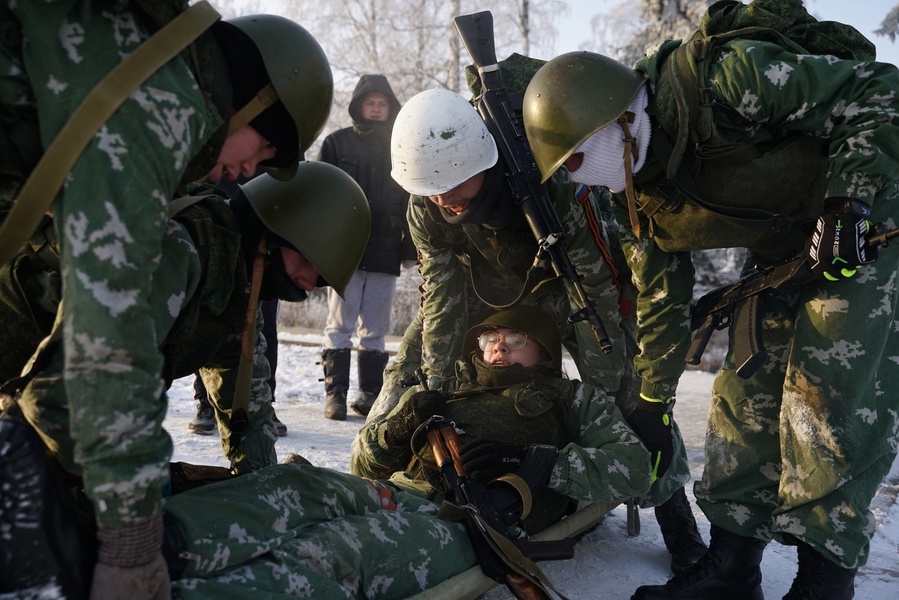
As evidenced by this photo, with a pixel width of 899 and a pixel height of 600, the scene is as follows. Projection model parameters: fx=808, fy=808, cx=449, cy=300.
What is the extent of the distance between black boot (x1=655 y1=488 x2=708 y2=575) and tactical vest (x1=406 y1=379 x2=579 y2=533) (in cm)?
54

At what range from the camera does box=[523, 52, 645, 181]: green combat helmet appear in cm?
270

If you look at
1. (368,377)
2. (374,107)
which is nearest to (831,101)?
(368,377)

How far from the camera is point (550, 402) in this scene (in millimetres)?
3219

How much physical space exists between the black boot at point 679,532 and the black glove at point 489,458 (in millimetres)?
869

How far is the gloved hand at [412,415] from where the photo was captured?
10.2 feet

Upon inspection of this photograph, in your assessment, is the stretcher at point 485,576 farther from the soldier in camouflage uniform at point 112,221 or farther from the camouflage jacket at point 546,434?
the soldier in camouflage uniform at point 112,221

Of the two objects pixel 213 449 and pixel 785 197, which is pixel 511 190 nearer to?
pixel 785 197

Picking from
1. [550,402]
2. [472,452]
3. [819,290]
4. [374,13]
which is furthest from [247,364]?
[374,13]

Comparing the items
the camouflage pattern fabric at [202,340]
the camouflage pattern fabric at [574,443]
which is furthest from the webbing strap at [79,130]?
the camouflage pattern fabric at [574,443]

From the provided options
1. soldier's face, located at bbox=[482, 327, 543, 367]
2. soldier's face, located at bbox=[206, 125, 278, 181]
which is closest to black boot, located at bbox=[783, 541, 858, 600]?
soldier's face, located at bbox=[482, 327, 543, 367]

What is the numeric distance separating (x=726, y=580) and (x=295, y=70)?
7.34 feet

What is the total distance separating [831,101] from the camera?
8.16 ft

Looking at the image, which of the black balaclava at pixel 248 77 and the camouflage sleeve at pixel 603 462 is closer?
the black balaclava at pixel 248 77

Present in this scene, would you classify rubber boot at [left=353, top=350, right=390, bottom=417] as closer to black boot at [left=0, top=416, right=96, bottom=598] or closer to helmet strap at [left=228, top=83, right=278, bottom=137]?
helmet strap at [left=228, top=83, right=278, bottom=137]
